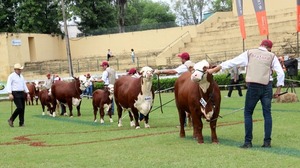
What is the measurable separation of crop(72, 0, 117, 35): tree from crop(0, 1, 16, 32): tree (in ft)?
23.1

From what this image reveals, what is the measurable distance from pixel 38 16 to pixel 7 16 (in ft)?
13.1

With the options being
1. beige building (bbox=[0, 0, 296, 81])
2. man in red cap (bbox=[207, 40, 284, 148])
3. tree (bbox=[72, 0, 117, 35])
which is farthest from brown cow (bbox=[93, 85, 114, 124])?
tree (bbox=[72, 0, 117, 35])

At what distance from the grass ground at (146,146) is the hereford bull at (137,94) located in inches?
21.9

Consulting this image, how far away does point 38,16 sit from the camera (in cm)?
5900

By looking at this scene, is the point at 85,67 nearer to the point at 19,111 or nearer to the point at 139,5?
the point at 19,111

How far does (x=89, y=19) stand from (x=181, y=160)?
2138 inches

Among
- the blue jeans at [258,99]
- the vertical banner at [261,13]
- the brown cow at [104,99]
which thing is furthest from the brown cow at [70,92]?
the vertical banner at [261,13]

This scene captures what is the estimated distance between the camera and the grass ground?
30.3ft

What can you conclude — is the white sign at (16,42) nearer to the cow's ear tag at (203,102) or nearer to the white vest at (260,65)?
the cow's ear tag at (203,102)

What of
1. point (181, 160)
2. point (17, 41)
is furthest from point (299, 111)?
point (17, 41)

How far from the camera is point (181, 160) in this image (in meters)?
9.33

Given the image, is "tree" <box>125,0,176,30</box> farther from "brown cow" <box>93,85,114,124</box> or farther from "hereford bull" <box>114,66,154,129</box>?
"hereford bull" <box>114,66,154,129</box>

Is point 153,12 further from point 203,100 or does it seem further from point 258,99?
point 258,99

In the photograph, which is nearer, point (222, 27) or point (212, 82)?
point (212, 82)
